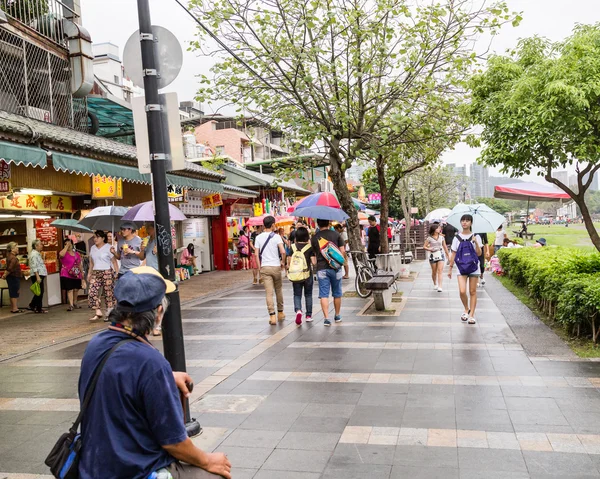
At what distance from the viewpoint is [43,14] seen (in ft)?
42.6

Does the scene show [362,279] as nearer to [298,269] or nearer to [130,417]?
[298,269]

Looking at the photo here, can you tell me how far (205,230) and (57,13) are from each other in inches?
372

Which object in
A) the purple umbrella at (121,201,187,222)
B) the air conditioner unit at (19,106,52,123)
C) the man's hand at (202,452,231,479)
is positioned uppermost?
the air conditioner unit at (19,106,52,123)

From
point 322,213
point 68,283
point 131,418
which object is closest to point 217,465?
point 131,418

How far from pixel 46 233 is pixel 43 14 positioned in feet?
16.9

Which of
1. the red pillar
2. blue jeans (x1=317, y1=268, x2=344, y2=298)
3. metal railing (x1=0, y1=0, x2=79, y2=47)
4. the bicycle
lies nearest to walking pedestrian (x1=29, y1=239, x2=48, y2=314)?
metal railing (x1=0, y1=0, x2=79, y2=47)

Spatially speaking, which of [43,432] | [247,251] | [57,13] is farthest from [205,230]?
[43,432]

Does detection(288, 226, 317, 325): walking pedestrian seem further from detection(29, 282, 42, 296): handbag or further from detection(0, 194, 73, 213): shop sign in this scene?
detection(0, 194, 73, 213): shop sign

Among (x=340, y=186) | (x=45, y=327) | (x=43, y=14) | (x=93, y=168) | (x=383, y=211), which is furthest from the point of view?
(x=383, y=211)

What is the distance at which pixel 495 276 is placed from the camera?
639 inches

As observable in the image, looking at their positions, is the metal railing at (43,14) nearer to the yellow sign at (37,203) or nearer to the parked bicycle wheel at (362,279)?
the yellow sign at (37,203)

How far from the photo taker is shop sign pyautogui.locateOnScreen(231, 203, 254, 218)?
74.6ft

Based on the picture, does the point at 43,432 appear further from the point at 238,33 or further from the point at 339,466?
the point at 238,33

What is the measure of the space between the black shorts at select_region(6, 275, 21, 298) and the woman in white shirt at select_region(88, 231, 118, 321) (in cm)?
238
